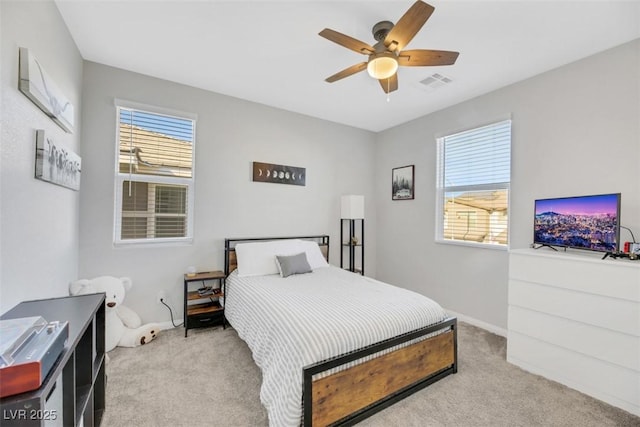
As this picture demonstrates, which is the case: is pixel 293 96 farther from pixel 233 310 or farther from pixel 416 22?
pixel 233 310

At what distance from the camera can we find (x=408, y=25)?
1683 mm

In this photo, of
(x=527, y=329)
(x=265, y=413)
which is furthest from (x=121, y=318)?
(x=527, y=329)

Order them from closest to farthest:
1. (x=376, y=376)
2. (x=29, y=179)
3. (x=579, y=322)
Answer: (x=29, y=179) → (x=376, y=376) → (x=579, y=322)

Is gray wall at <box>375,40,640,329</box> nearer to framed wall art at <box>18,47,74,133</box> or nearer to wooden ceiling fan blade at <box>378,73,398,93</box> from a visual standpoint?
wooden ceiling fan blade at <box>378,73,398,93</box>

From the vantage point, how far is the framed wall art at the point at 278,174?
3539mm

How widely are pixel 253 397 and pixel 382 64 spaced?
2.58 m

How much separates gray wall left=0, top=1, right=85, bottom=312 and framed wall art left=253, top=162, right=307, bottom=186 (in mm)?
1807

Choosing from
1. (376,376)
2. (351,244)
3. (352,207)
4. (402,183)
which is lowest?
(376,376)

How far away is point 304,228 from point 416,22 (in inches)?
110

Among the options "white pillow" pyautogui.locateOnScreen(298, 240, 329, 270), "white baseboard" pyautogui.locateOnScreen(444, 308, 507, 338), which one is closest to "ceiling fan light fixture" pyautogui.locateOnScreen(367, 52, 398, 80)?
"white pillow" pyautogui.locateOnScreen(298, 240, 329, 270)

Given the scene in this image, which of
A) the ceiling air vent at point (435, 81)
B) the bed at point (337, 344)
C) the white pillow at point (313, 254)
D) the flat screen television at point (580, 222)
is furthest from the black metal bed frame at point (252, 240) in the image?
the flat screen television at point (580, 222)

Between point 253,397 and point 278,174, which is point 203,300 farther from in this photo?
point 278,174

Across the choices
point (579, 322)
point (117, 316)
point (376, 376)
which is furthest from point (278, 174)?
point (579, 322)

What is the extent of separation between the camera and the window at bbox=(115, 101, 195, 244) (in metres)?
2.85
